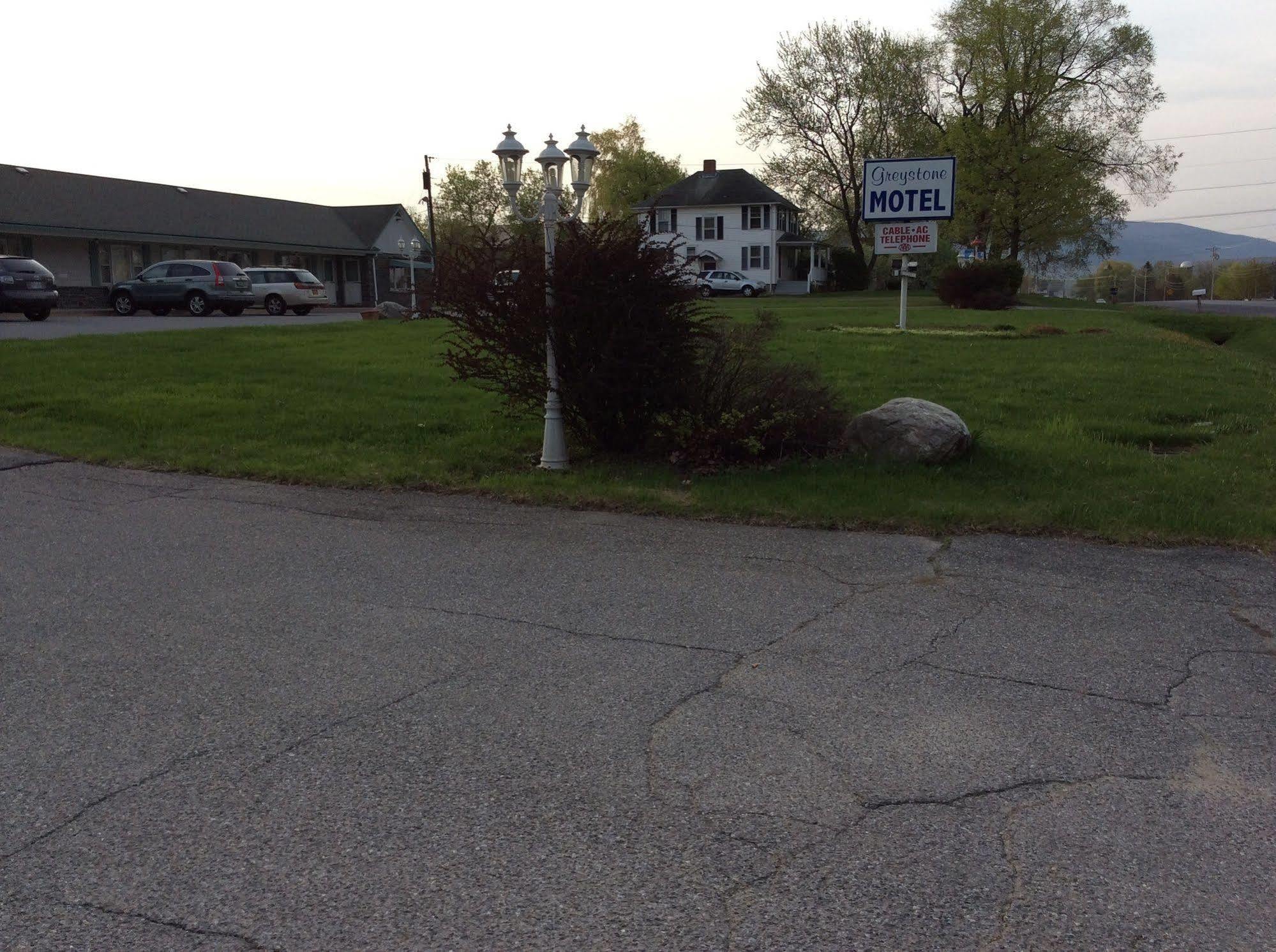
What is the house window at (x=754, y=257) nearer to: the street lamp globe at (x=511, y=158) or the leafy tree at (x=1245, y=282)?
the leafy tree at (x=1245, y=282)

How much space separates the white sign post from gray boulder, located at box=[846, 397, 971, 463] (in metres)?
12.5

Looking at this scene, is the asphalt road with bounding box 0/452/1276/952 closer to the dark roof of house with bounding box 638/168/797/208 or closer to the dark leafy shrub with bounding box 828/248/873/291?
the dark leafy shrub with bounding box 828/248/873/291

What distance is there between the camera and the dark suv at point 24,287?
26.1 meters

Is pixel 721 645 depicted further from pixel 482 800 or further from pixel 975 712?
pixel 482 800

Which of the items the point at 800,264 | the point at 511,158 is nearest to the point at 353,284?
the point at 800,264

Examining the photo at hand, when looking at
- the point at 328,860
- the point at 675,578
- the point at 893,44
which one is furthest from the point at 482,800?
the point at 893,44

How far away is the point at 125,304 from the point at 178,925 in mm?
34741

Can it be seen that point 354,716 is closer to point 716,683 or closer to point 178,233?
point 716,683

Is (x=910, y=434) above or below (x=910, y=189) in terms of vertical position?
below

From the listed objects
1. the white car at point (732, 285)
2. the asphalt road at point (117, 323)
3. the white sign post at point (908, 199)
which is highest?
the white sign post at point (908, 199)

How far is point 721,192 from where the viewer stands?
69.9 meters

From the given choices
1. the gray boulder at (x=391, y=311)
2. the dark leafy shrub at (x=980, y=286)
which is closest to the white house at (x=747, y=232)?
the dark leafy shrub at (x=980, y=286)

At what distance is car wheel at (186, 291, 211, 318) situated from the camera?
3275 cm

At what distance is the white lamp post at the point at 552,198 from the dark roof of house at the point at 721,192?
196 feet
